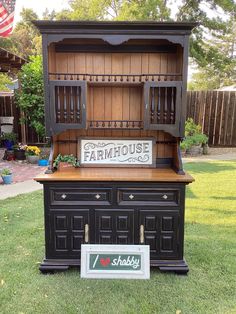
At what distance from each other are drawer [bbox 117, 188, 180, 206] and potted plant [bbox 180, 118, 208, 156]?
561 centimetres

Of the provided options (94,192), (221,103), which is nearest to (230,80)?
(221,103)

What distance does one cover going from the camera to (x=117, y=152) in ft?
9.12

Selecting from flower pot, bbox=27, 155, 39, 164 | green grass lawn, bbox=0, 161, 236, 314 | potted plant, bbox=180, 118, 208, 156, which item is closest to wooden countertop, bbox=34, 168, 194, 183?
green grass lawn, bbox=0, 161, 236, 314

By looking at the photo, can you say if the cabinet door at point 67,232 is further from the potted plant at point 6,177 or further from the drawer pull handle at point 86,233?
the potted plant at point 6,177

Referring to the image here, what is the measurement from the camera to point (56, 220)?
245 cm

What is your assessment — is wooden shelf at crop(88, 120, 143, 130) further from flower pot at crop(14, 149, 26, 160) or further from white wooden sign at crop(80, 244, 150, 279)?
flower pot at crop(14, 149, 26, 160)

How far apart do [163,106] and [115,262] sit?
4.54 ft

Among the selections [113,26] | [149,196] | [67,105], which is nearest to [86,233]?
[149,196]

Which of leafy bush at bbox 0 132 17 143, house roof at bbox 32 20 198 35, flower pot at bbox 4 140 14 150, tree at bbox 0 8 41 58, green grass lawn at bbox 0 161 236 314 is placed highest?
tree at bbox 0 8 41 58

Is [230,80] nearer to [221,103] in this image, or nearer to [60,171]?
[221,103]

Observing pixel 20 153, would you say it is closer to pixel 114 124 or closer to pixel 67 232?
pixel 114 124

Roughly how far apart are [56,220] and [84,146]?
728mm

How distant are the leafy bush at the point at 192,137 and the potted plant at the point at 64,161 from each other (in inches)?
215

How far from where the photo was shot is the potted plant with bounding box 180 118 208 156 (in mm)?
7988
